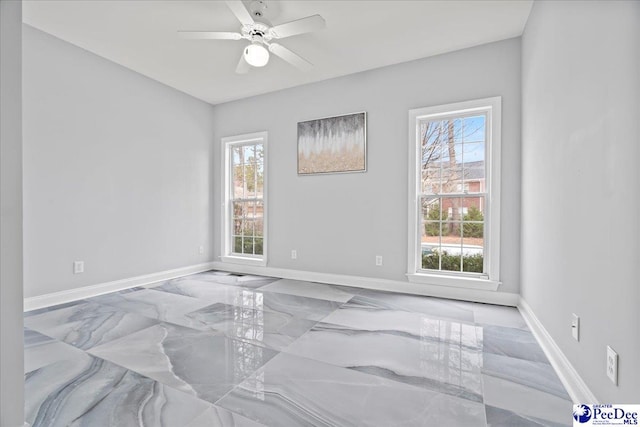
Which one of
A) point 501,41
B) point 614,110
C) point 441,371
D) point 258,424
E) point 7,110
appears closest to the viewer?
point 7,110

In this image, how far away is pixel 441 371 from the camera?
5.86 ft

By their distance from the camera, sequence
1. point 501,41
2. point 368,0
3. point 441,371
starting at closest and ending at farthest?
1. point 441,371
2. point 368,0
3. point 501,41

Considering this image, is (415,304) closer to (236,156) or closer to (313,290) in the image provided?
(313,290)

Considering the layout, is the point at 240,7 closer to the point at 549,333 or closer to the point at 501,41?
the point at 501,41

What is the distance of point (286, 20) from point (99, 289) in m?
3.58

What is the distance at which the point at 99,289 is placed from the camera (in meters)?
3.40

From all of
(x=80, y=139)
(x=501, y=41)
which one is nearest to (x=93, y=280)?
(x=80, y=139)

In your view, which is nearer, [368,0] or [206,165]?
[368,0]

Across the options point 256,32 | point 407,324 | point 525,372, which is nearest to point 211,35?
point 256,32

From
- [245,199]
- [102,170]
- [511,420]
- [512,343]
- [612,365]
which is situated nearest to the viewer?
[612,365]

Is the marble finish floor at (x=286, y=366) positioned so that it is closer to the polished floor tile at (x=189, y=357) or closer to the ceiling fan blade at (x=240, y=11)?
the polished floor tile at (x=189, y=357)

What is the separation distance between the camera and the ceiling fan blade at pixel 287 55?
8.82ft

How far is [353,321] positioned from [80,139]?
11.6 feet

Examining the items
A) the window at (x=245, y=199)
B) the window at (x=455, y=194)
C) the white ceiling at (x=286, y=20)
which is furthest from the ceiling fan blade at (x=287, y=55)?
the window at (x=245, y=199)
